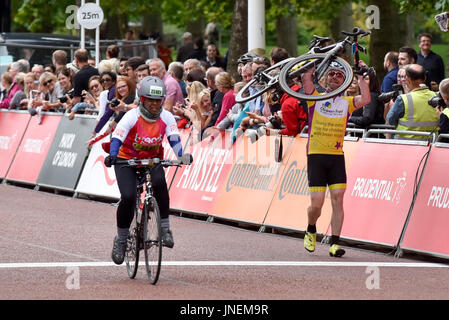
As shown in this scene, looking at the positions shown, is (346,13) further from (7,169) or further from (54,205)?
(54,205)

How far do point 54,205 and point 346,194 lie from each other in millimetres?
5650

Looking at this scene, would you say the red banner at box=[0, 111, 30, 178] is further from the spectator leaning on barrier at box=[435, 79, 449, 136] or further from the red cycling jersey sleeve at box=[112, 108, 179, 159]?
the red cycling jersey sleeve at box=[112, 108, 179, 159]

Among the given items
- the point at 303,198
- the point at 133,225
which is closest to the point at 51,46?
the point at 303,198

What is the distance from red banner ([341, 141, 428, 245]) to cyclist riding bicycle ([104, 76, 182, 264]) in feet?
9.96

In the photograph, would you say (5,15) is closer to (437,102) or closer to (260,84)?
(260,84)

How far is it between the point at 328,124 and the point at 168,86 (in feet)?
17.1

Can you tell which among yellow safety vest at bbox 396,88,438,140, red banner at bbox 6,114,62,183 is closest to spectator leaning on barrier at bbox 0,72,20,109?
red banner at bbox 6,114,62,183

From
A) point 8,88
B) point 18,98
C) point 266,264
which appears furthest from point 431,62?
point 8,88

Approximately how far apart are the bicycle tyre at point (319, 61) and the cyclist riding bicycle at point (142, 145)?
1.69 metres

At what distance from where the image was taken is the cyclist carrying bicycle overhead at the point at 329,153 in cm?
1233

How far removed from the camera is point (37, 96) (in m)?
20.6

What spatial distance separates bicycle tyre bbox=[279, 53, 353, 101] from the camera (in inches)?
457

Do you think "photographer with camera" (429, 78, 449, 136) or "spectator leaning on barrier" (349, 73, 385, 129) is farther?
"spectator leaning on barrier" (349, 73, 385, 129)
